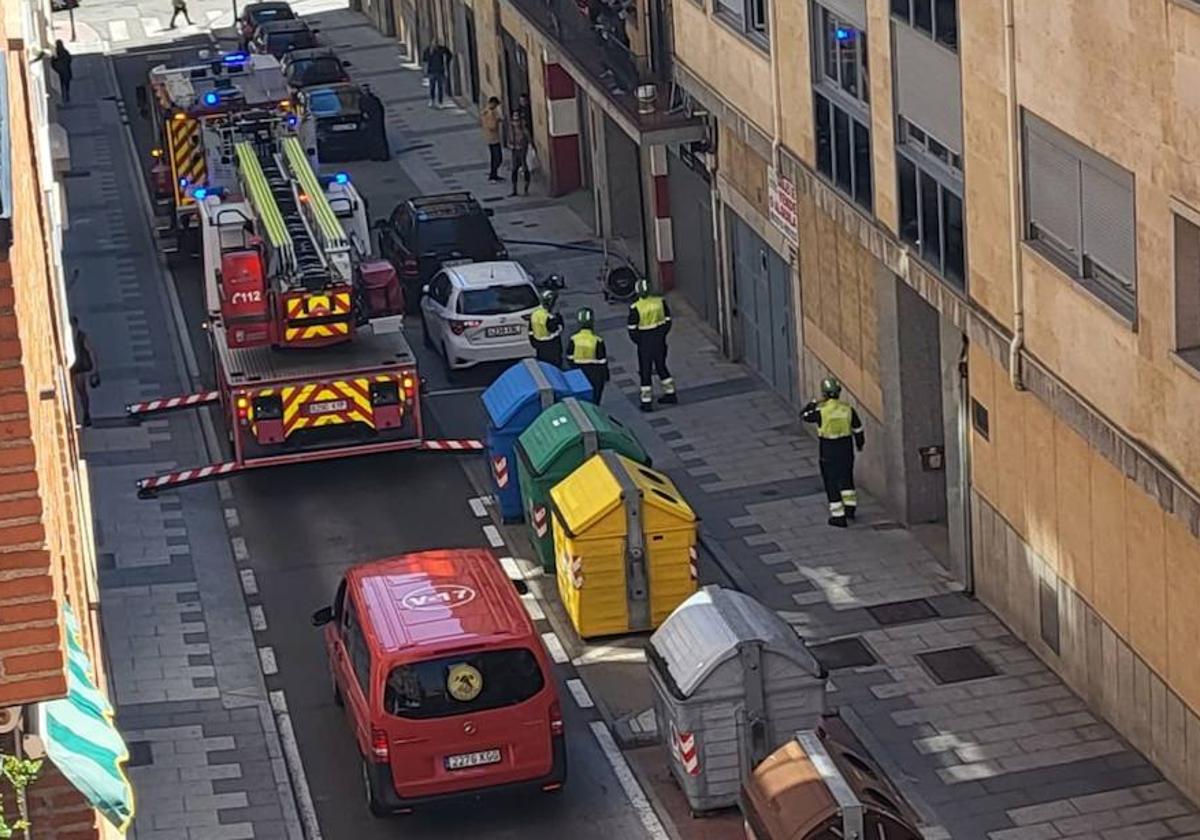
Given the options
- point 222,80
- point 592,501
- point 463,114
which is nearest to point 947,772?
point 592,501

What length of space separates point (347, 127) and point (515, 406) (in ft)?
73.4

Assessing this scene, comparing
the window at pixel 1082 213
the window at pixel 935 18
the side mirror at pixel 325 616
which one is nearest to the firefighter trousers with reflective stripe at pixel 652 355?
the window at pixel 935 18

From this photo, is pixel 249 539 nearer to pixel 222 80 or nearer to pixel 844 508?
pixel 844 508

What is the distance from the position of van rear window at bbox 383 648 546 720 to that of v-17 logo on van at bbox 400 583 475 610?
0.86 meters

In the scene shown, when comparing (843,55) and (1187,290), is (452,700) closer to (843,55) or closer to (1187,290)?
(1187,290)

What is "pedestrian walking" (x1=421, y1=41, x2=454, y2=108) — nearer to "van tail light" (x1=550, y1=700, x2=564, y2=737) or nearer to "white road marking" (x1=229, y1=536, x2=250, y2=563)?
"white road marking" (x1=229, y1=536, x2=250, y2=563)

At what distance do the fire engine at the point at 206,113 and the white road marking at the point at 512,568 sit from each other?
10.5m

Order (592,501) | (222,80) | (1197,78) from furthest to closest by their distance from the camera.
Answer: (222,80), (592,501), (1197,78)

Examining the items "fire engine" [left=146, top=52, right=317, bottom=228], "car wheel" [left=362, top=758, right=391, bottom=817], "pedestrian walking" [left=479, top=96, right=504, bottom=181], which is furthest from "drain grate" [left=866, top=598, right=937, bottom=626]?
"pedestrian walking" [left=479, top=96, right=504, bottom=181]

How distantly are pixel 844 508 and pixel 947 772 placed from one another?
20.2 ft

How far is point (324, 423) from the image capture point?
94.3 feet

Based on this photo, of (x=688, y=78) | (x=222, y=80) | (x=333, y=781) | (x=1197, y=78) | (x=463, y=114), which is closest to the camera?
(x=1197, y=78)

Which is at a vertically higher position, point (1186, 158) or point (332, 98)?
point (1186, 158)

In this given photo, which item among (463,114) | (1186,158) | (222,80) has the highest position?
(1186,158)
